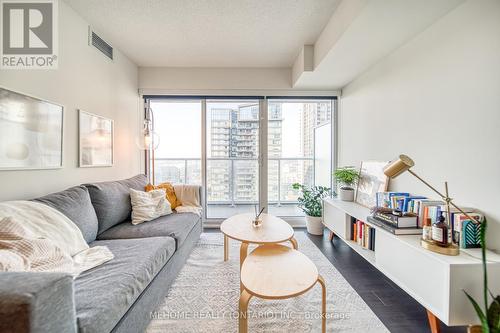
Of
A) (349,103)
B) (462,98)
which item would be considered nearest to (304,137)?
(349,103)

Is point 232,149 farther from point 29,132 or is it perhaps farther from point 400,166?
point 400,166

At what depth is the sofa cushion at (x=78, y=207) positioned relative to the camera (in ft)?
4.99

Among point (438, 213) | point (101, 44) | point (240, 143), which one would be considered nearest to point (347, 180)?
point (438, 213)

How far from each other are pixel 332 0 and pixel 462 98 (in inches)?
52.8

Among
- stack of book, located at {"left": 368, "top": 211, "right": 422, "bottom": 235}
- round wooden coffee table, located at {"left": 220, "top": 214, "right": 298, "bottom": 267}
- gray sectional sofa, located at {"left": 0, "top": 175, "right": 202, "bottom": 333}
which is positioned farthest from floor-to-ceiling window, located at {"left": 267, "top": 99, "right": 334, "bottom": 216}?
stack of book, located at {"left": 368, "top": 211, "right": 422, "bottom": 235}

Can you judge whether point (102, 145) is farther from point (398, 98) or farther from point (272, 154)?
point (398, 98)

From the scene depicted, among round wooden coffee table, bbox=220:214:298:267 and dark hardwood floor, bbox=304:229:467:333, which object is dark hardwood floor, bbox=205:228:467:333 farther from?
round wooden coffee table, bbox=220:214:298:267

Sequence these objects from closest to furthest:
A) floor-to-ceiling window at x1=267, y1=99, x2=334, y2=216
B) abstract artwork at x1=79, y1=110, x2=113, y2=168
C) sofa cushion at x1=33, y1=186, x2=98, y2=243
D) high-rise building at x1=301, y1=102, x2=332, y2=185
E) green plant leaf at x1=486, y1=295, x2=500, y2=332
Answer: green plant leaf at x1=486, y1=295, x2=500, y2=332 → sofa cushion at x1=33, y1=186, x2=98, y2=243 → abstract artwork at x1=79, y1=110, x2=113, y2=168 → floor-to-ceiling window at x1=267, y1=99, x2=334, y2=216 → high-rise building at x1=301, y1=102, x2=332, y2=185

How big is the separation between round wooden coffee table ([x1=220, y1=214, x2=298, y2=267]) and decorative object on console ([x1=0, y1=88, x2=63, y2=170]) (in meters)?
1.61

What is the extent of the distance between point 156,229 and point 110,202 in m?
0.52

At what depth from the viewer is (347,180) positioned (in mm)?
2637

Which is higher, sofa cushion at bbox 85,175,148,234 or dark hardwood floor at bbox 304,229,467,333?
sofa cushion at bbox 85,175,148,234

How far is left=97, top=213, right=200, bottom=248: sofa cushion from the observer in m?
1.84

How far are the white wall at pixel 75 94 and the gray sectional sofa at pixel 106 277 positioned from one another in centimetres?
27
